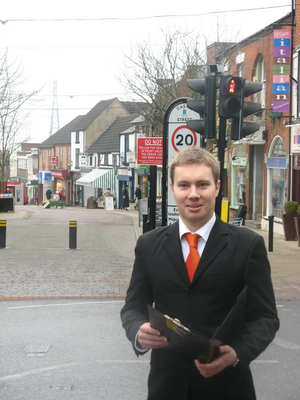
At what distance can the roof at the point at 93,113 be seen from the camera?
66938mm

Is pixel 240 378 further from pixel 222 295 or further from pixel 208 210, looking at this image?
pixel 208 210

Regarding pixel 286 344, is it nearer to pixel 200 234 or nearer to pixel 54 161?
pixel 200 234

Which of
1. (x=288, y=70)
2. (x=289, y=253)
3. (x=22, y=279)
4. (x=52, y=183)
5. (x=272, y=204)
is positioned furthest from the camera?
(x=52, y=183)

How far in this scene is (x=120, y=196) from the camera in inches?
2210

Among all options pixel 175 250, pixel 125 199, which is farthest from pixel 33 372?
pixel 125 199

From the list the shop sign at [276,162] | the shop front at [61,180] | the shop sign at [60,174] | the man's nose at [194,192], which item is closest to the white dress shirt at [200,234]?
the man's nose at [194,192]

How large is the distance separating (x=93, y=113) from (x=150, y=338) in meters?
66.8

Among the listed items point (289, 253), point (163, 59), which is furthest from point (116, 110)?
point (289, 253)

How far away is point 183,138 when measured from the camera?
1045 cm

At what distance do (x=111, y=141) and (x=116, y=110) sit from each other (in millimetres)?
6358

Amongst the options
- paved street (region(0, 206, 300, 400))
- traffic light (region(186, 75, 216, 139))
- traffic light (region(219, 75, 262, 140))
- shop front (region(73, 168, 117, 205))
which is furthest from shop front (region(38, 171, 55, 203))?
traffic light (region(219, 75, 262, 140))

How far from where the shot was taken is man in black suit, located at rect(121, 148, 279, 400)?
2732 mm

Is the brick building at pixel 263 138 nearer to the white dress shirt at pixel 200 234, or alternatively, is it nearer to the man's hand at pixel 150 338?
the white dress shirt at pixel 200 234

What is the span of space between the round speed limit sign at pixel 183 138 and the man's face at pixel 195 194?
759cm
